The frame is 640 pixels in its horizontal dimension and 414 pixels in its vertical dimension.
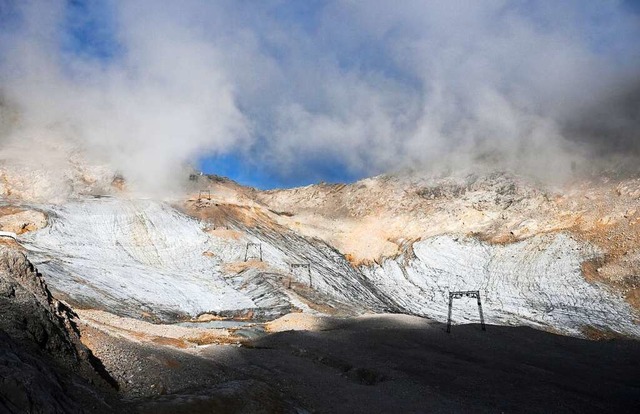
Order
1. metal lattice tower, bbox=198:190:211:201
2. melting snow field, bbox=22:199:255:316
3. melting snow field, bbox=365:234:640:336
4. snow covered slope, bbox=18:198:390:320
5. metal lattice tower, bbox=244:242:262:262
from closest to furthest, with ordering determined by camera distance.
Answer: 1. melting snow field, bbox=22:199:255:316
2. snow covered slope, bbox=18:198:390:320
3. melting snow field, bbox=365:234:640:336
4. metal lattice tower, bbox=244:242:262:262
5. metal lattice tower, bbox=198:190:211:201

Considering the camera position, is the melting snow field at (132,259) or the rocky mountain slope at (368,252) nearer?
the melting snow field at (132,259)

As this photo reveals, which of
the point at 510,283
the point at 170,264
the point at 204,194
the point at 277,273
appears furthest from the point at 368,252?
the point at 170,264

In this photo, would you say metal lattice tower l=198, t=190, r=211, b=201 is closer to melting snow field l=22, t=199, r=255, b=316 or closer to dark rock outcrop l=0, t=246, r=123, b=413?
melting snow field l=22, t=199, r=255, b=316

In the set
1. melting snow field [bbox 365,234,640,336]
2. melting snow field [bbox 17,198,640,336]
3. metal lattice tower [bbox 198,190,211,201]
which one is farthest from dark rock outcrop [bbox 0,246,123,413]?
metal lattice tower [bbox 198,190,211,201]

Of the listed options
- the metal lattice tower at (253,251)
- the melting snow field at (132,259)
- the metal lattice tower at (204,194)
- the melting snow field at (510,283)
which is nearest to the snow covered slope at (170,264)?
the melting snow field at (132,259)

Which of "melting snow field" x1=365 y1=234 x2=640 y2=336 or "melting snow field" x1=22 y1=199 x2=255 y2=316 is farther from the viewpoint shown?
"melting snow field" x1=365 y1=234 x2=640 y2=336

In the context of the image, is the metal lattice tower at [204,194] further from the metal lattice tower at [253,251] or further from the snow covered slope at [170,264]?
the metal lattice tower at [253,251]

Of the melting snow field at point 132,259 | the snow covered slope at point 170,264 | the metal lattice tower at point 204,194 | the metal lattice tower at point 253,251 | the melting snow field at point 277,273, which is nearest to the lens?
the melting snow field at point 132,259

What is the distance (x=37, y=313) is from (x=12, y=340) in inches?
86.1

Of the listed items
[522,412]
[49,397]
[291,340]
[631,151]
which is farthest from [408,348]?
[631,151]

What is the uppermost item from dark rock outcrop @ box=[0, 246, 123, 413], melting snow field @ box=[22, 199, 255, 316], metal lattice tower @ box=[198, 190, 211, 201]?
metal lattice tower @ box=[198, 190, 211, 201]

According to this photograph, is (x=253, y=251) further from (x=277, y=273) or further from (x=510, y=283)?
(x=510, y=283)

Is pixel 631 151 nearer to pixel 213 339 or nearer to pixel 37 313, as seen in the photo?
pixel 213 339

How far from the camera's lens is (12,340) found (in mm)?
8695
